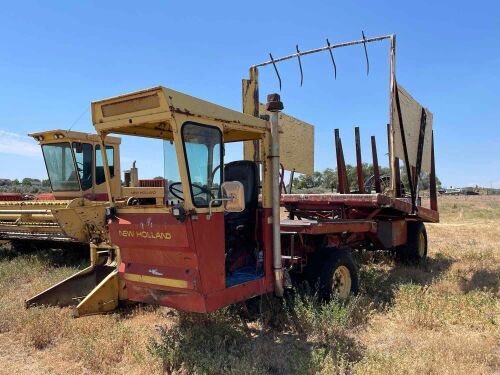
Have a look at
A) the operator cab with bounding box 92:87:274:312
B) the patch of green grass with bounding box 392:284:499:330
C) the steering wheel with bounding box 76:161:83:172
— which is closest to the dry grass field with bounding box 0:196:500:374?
the patch of green grass with bounding box 392:284:499:330

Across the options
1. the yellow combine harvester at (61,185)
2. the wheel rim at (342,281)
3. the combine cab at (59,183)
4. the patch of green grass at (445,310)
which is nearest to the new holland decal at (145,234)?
the wheel rim at (342,281)

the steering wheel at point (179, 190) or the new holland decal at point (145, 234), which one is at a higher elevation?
the steering wheel at point (179, 190)

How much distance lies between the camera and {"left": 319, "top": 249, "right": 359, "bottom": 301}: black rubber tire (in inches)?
227

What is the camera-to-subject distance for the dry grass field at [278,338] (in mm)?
4215

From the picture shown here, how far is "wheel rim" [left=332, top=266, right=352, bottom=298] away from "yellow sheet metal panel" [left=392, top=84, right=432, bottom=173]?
212cm

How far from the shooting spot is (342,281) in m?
6.24

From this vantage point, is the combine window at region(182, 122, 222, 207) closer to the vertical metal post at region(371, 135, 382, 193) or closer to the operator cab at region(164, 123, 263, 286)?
the operator cab at region(164, 123, 263, 286)

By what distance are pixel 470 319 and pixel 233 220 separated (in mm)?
2883

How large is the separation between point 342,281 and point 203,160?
115 inches

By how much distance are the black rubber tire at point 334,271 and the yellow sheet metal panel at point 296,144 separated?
6.14ft

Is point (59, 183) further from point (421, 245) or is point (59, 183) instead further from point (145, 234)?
point (421, 245)

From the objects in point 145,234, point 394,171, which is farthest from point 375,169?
point 145,234

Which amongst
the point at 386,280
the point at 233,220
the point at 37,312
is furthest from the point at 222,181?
the point at 386,280

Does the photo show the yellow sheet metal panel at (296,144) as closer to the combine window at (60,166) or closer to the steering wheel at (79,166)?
the steering wheel at (79,166)
